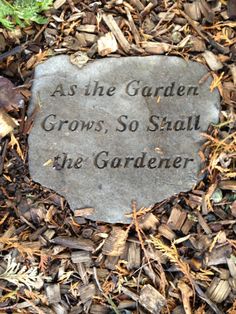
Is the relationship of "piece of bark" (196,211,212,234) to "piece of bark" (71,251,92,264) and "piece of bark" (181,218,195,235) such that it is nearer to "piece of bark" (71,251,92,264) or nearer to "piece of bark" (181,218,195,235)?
"piece of bark" (181,218,195,235)

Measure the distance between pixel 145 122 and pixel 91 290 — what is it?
2.28ft

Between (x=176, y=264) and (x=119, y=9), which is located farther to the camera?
(x=119, y=9)

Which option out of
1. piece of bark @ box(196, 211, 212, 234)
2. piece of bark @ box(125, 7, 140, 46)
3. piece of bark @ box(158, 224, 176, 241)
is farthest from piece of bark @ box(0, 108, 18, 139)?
piece of bark @ box(196, 211, 212, 234)

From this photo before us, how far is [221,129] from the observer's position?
2.27 metres

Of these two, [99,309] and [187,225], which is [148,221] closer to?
[187,225]

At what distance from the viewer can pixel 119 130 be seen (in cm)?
231

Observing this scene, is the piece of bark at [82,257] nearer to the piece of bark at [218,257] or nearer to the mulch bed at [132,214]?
the mulch bed at [132,214]

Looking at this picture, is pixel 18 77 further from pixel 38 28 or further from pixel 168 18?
pixel 168 18

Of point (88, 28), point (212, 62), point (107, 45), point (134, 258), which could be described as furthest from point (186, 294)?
point (88, 28)

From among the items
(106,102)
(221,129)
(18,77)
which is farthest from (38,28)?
(221,129)

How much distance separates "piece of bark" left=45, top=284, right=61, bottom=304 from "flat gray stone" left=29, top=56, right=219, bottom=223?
316mm

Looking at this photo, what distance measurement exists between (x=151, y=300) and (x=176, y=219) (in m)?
0.32

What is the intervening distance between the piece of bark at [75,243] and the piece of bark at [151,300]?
264 mm

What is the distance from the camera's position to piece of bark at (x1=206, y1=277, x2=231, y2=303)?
2.21 metres
